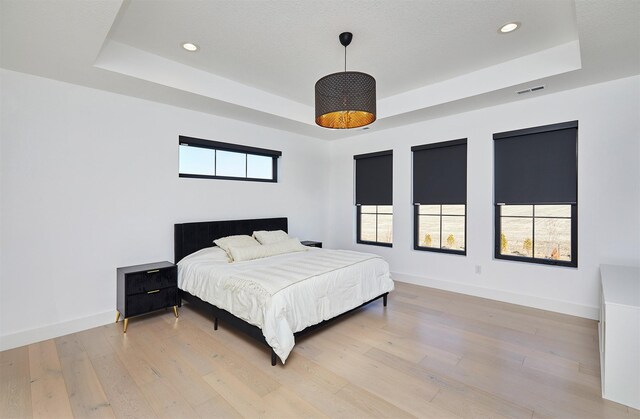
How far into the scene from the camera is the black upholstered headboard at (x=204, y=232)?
3.79 m

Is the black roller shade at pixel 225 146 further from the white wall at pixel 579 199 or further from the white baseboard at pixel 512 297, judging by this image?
the white baseboard at pixel 512 297

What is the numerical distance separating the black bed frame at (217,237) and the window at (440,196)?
1470mm

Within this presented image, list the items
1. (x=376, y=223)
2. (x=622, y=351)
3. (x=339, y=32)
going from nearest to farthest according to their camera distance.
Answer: (x=622, y=351)
(x=339, y=32)
(x=376, y=223)

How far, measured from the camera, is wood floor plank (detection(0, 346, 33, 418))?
6.24 feet

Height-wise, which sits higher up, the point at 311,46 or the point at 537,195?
the point at 311,46

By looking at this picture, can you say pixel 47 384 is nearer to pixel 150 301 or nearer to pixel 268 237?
pixel 150 301

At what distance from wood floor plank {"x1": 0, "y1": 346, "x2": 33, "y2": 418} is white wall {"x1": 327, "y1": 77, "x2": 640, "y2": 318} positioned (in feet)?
14.7

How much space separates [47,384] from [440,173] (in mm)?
4883

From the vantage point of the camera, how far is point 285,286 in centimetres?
255

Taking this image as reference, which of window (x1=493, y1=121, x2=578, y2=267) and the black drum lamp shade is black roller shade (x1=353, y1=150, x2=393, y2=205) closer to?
window (x1=493, y1=121, x2=578, y2=267)

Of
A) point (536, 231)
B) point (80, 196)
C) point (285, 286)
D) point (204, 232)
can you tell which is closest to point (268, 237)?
point (204, 232)

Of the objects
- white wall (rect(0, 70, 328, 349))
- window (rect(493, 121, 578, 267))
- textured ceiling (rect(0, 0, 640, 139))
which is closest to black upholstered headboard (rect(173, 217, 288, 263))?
white wall (rect(0, 70, 328, 349))

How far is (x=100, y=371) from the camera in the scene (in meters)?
2.34

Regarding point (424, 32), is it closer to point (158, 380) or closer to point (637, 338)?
point (637, 338)
